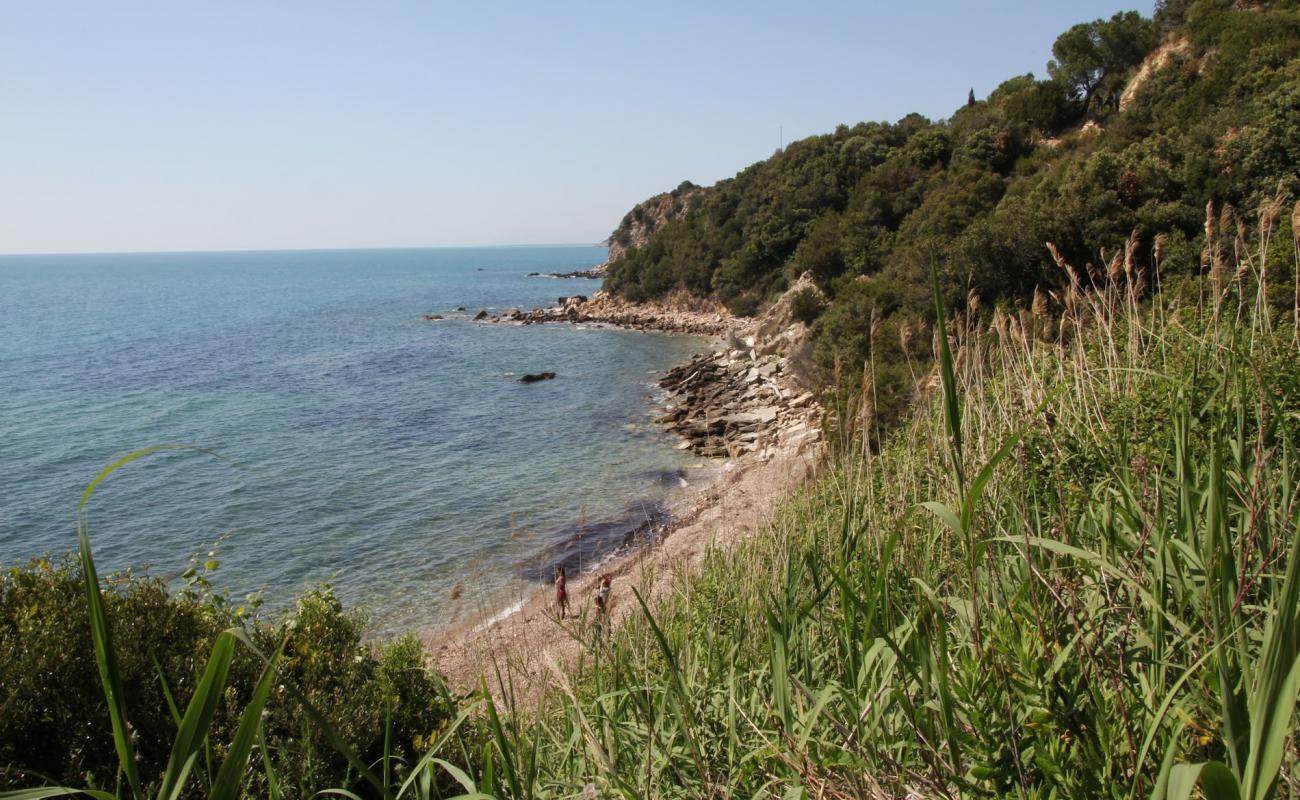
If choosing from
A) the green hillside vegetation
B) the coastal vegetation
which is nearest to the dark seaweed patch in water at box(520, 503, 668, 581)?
the green hillside vegetation

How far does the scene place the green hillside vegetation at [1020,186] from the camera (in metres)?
18.3

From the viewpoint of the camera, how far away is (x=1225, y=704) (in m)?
1.36

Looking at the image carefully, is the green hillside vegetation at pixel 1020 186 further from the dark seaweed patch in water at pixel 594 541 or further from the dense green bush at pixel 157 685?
the dark seaweed patch in water at pixel 594 541

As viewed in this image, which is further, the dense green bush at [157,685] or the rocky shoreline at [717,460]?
the rocky shoreline at [717,460]

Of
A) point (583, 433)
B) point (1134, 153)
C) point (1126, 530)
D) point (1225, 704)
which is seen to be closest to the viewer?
point (1225, 704)

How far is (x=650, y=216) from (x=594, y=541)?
68528 millimetres

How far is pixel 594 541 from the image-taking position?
1727cm

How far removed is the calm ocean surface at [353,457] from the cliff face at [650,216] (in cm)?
2951

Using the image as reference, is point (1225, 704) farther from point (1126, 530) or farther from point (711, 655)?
point (711, 655)

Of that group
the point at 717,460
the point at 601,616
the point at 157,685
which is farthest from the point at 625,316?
the point at 601,616

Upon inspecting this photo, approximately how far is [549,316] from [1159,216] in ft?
151

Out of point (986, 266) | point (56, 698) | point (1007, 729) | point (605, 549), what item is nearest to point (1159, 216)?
point (986, 266)

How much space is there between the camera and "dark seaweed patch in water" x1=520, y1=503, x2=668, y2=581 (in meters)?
15.8

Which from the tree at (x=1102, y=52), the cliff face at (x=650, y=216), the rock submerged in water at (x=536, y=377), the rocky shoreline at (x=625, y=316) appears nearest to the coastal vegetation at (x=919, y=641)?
the rock submerged in water at (x=536, y=377)
